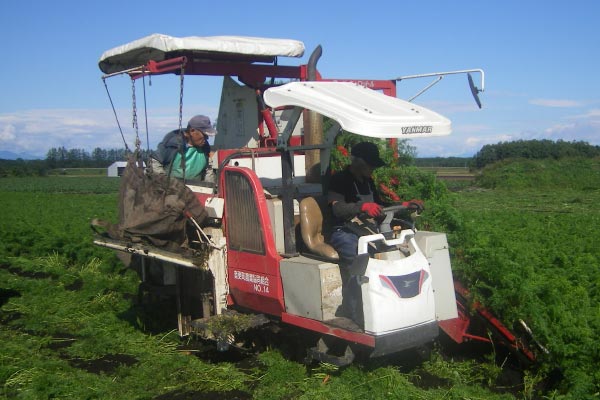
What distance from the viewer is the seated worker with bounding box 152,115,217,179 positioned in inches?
294

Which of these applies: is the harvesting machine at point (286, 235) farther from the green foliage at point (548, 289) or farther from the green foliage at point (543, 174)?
the green foliage at point (543, 174)

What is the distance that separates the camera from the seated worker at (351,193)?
19.5ft

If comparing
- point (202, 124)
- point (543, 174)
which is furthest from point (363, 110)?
point (543, 174)

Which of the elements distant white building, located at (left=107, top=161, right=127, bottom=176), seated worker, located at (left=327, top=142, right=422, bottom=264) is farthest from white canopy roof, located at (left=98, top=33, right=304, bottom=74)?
seated worker, located at (left=327, top=142, right=422, bottom=264)

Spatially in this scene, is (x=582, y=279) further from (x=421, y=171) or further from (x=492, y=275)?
(x=421, y=171)

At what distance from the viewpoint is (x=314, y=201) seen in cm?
632

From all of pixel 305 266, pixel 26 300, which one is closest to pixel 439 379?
pixel 305 266

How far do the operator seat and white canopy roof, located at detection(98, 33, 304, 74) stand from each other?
6.29 feet

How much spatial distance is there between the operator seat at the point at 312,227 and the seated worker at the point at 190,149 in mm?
1746

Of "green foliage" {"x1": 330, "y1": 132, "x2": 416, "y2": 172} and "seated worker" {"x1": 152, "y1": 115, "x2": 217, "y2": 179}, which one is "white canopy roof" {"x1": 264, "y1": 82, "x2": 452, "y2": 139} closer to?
"green foliage" {"x1": 330, "y1": 132, "x2": 416, "y2": 172}

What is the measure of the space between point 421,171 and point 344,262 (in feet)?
6.27

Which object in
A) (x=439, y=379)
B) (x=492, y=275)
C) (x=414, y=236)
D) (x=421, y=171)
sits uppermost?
(x=421, y=171)

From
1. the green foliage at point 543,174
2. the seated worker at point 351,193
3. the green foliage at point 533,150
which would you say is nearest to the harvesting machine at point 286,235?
the seated worker at point 351,193

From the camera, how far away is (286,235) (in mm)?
6156
